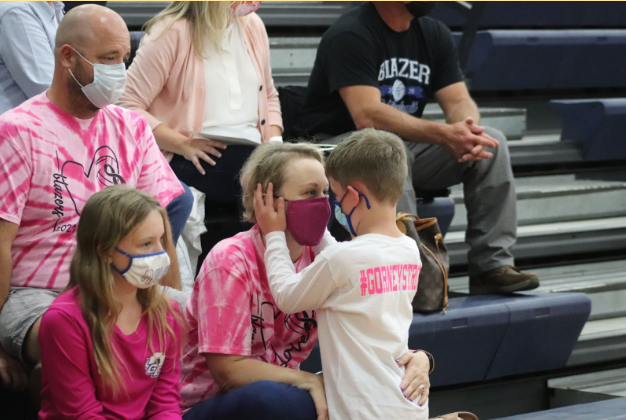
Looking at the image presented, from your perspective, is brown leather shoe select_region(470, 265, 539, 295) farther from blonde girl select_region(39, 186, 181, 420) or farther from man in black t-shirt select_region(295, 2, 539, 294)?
blonde girl select_region(39, 186, 181, 420)

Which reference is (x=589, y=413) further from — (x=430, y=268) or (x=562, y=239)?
(x=562, y=239)

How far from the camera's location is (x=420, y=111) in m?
3.19

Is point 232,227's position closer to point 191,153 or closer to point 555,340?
point 191,153

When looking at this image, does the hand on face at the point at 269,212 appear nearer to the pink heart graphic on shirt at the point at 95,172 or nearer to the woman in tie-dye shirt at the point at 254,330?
the woman in tie-dye shirt at the point at 254,330

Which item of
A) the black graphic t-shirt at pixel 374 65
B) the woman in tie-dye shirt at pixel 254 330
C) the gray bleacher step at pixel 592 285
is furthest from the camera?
the gray bleacher step at pixel 592 285

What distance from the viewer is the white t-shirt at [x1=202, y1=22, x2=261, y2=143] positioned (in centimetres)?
276

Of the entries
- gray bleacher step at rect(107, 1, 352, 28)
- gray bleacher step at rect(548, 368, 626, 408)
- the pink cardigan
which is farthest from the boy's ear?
gray bleacher step at rect(107, 1, 352, 28)

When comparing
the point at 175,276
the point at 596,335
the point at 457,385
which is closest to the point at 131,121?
the point at 175,276

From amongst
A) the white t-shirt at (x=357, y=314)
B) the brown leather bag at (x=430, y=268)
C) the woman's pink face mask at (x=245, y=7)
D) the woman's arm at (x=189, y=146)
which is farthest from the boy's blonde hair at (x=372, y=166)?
the woman's pink face mask at (x=245, y=7)

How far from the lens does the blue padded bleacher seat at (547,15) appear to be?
4379mm

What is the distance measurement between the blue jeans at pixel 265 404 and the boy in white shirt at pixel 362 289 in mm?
55

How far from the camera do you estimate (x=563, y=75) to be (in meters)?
4.15

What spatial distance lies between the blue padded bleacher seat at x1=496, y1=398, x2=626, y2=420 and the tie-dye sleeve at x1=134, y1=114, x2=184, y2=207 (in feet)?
3.34

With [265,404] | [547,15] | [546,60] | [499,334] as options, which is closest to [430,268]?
[499,334]
